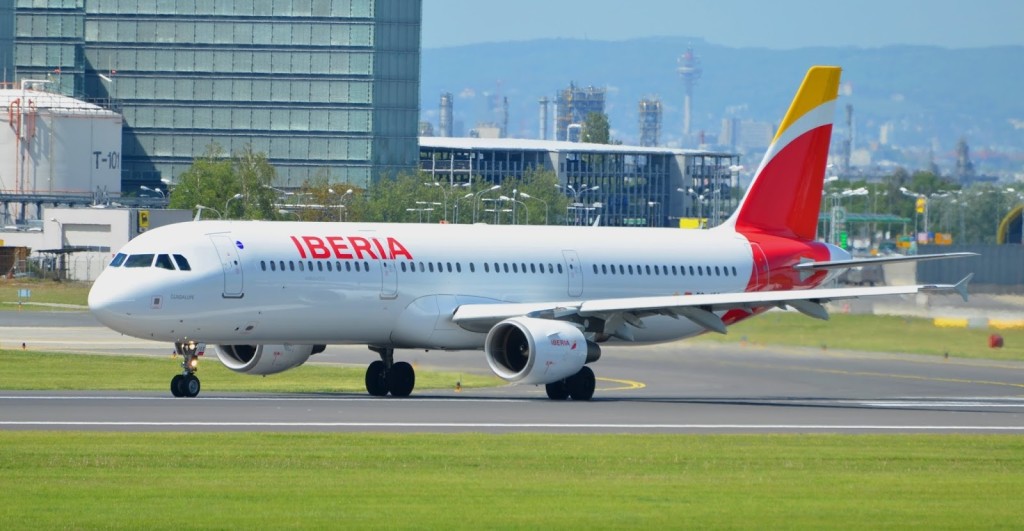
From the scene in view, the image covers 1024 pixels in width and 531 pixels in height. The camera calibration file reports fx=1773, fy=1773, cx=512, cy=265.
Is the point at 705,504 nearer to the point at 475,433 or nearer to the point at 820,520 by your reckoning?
the point at 820,520

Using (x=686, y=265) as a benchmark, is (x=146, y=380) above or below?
below

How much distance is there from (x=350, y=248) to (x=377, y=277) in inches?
35.1

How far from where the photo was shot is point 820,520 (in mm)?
20578

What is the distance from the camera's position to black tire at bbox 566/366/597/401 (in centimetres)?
4016

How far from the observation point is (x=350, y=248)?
131 ft

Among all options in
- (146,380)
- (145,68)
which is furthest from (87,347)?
(145,68)

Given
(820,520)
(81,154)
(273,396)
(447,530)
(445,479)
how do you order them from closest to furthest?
(447,530), (820,520), (445,479), (273,396), (81,154)

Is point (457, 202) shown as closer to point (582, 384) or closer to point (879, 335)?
point (879, 335)

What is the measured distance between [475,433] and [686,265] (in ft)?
57.1

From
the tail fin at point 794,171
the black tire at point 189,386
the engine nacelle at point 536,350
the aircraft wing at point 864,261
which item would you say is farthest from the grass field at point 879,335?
the black tire at point 189,386

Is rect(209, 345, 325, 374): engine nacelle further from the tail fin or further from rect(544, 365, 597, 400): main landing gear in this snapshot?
the tail fin

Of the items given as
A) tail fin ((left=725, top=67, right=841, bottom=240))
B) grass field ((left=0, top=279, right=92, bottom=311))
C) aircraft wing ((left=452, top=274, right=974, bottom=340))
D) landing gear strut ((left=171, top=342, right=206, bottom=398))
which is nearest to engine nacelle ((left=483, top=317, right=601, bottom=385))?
aircraft wing ((left=452, top=274, right=974, bottom=340))

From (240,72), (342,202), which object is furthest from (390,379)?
(240,72)

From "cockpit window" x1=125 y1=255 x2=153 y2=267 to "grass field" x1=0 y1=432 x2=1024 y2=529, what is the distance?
920cm
